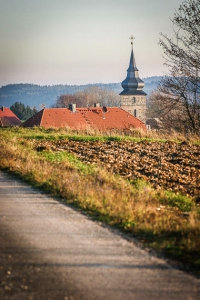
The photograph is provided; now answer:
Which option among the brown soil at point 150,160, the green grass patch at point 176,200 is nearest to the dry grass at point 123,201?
the green grass patch at point 176,200

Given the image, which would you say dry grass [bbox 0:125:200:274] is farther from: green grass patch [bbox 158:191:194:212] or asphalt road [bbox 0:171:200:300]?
asphalt road [bbox 0:171:200:300]

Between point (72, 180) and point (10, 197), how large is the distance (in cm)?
166

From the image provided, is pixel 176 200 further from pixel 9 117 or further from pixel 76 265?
pixel 9 117

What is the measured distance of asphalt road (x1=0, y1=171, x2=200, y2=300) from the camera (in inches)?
217

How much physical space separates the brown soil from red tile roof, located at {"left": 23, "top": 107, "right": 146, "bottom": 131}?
167 feet

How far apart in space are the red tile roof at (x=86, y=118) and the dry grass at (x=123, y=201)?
187ft

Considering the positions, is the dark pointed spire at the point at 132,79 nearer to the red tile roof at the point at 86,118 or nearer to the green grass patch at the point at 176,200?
the red tile roof at the point at 86,118

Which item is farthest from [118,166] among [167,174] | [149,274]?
[149,274]

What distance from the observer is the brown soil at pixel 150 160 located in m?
13.5

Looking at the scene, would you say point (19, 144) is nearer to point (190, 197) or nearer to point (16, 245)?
point (190, 197)

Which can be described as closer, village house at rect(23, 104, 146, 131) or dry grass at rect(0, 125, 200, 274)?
dry grass at rect(0, 125, 200, 274)

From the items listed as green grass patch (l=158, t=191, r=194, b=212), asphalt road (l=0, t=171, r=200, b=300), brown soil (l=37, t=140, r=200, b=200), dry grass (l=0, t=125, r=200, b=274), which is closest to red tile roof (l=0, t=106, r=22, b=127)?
brown soil (l=37, t=140, r=200, b=200)

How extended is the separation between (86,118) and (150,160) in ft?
204

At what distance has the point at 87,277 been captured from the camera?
595 cm
